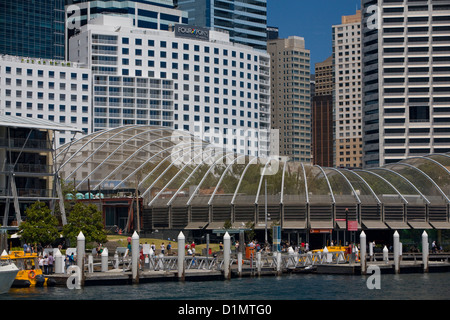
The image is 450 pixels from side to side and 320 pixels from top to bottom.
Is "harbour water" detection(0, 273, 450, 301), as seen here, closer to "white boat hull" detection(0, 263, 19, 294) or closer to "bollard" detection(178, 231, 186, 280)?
"white boat hull" detection(0, 263, 19, 294)

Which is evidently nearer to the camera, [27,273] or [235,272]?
[27,273]

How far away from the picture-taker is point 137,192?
114 m

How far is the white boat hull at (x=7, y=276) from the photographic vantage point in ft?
219

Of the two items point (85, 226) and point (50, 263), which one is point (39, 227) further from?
point (50, 263)

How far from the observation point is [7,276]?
67000 millimetres

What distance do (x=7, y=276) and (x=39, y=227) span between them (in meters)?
22.9

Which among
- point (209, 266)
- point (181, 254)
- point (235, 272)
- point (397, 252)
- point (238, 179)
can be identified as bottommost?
point (235, 272)

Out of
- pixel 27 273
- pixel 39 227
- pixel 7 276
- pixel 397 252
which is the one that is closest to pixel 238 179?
pixel 39 227

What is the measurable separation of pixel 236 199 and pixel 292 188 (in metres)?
7.58

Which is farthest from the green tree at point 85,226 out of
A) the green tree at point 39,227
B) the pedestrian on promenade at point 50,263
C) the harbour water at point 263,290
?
the harbour water at point 263,290

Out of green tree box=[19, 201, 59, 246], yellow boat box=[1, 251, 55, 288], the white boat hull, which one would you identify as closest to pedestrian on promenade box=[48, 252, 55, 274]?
yellow boat box=[1, 251, 55, 288]

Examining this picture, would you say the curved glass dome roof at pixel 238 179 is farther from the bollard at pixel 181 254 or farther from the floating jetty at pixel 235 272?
the bollard at pixel 181 254
